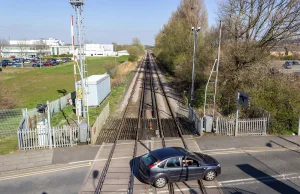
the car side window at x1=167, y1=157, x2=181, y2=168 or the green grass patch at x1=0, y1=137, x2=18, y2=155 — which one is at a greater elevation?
the car side window at x1=167, y1=157, x2=181, y2=168

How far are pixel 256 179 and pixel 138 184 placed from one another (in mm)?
4956

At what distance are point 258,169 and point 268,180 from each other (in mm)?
970

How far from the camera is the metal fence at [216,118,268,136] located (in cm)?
1553

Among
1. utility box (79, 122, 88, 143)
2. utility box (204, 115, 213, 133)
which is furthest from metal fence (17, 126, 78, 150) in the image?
utility box (204, 115, 213, 133)

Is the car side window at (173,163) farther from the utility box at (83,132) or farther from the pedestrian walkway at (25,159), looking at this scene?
the utility box at (83,132)

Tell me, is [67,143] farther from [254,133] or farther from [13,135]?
[254,133]

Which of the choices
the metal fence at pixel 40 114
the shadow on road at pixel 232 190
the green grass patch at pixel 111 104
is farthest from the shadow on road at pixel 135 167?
the metal fence at pixel 40 114

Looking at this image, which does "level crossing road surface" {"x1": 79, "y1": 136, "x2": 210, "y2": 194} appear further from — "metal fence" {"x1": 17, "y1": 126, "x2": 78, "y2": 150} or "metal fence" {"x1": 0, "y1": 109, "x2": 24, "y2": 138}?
"metal fence" {"x1": 0, "y1": 109, "x2": 24, "y2": 138}

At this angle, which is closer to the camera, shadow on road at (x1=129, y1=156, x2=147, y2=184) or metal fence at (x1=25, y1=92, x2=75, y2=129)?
shadow on road at (x1=129, y1=156, x2=147, y2=184)

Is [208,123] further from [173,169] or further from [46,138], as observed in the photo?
[46,138]

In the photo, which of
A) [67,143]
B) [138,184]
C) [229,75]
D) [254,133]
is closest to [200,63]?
[229,75]

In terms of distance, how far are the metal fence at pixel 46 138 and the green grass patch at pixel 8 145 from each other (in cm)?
64

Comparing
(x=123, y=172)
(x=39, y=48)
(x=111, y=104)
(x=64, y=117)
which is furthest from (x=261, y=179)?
(x=39, y=48)

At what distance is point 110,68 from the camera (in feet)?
149
